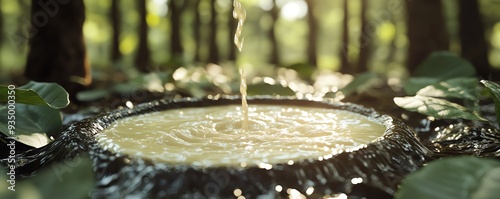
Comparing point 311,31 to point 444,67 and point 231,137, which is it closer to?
point 444,67

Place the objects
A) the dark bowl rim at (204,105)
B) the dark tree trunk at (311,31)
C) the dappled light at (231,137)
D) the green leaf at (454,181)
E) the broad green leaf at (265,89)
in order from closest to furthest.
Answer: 1. the green leaf at (454,181)
2. the dappled light at (231,137)
3. the dark bowl rim at (204,105)
4. the broad green leaf at (265,89)
5. the dark tree trunk at (311,31)


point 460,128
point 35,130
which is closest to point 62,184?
point 35,130

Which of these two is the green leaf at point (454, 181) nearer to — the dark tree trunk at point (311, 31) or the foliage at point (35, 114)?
the foliage at point (35, 114)

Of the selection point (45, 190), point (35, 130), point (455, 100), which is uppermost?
point (45, 190)

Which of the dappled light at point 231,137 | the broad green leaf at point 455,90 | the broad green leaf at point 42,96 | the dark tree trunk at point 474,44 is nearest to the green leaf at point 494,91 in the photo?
the dappled light at point 231,137

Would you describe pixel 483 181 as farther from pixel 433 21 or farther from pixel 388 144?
pixel 433 21

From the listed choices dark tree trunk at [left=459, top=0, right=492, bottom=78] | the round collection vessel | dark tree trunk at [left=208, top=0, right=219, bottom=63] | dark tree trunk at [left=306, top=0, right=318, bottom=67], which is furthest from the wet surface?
dark tree trunk at [left=306, top=0, right=318, bottom=67]

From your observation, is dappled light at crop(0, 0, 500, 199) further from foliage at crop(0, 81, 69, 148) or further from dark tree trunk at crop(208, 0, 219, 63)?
dark tree trunk at crop(208, 0, 219, 63)
